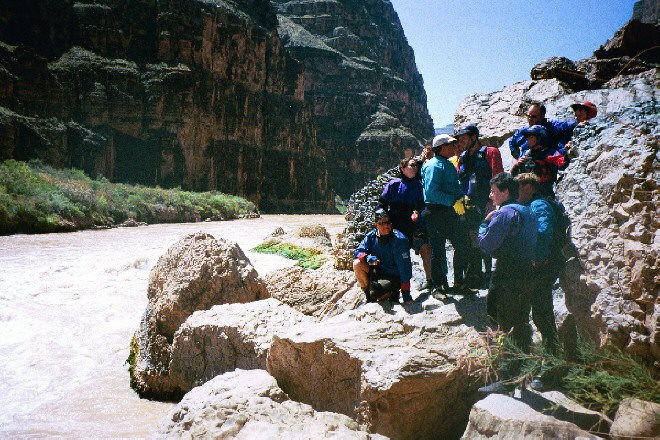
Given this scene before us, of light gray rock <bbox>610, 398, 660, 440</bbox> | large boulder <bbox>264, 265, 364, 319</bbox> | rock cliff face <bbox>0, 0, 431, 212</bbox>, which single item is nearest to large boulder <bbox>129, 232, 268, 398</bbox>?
large boulder <bbox>264, 265, 364, 319</bbox>

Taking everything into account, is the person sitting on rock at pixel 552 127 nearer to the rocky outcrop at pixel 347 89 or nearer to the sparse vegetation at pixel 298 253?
the sparse vegetation at pixel 298 253

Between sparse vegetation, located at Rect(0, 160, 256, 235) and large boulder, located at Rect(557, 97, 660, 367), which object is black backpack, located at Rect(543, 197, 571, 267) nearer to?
large boulder, located at Rect(557, 97, 660, 367)

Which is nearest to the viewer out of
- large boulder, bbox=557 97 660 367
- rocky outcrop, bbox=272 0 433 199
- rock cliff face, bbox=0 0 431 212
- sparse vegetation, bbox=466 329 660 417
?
sparse vegetation, bbox=466 329 660 417

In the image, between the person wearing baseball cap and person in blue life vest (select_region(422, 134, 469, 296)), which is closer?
the person wearing baseball cap

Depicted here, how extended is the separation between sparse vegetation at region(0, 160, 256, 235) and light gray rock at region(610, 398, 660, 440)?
57.4 ft

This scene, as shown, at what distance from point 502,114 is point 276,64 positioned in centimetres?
4703

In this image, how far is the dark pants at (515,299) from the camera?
339 centimetres

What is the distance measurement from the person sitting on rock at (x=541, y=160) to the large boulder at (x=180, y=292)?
359 centimetres

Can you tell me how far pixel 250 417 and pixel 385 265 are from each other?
1.96 metres

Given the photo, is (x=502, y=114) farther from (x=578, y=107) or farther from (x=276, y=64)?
(x=276, y=64)

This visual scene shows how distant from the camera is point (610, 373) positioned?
293cm

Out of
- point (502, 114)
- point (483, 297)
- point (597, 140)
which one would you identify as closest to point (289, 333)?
point (483, 297)

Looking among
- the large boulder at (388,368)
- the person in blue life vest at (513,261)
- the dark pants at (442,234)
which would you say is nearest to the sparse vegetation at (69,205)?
the large boulder at (388,368)

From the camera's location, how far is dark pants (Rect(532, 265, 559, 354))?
339cm
